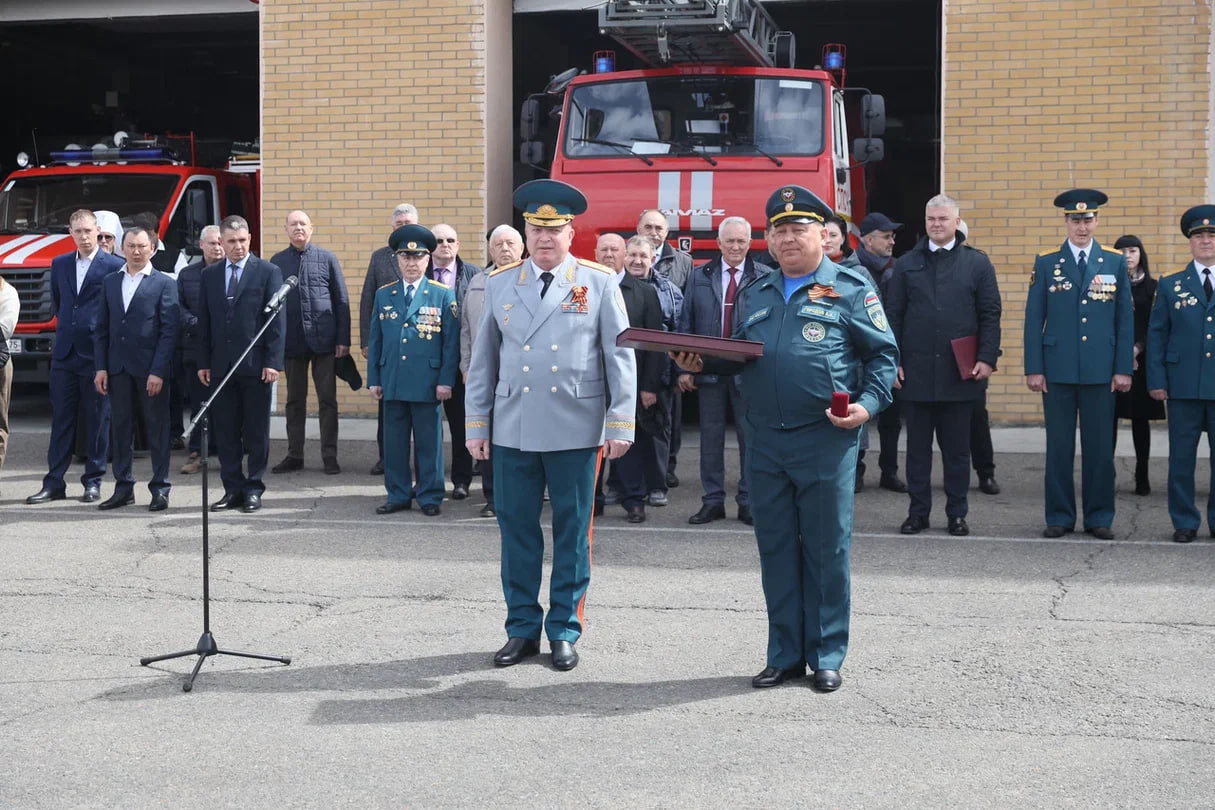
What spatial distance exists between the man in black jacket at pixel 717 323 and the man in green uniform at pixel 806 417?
3.56 meters

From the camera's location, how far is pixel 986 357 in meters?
8.95

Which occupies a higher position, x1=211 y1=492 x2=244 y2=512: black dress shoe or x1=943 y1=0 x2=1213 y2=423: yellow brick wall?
x1=943 y1=0 x2=1213 y2=423: yellow brick wall

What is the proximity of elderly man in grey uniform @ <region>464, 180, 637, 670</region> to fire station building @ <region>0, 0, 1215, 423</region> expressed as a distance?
6.10 meters

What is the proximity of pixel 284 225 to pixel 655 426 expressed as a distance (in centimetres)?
671

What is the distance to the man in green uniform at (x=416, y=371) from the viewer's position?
9.71m

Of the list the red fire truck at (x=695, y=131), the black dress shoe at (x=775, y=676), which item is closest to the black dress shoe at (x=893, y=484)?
the red fire truck at (x=695, y=131)

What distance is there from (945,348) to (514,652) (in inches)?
156

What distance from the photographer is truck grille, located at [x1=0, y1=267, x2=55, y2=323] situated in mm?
14164

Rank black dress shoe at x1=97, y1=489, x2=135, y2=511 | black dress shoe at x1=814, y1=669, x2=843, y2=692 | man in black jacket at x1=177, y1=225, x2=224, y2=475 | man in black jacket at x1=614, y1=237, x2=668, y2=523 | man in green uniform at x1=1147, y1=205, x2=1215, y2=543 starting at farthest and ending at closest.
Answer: man in black jacket at x1=177, y1=225, x2=224, y2=475 < black dress shoe at x1=97, y1=489, x2=135, y2=511 < man in black jacket at x1=614, y1=237, x2=668, y2=523 < man in green uniform at x1=1147, y1=205, x2=1215, y2=543 < black dress shoe at x1=814, y1=669, x2=843, y2=692

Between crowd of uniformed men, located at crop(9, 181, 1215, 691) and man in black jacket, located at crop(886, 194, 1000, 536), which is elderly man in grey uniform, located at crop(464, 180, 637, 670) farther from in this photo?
man in black jacket, located at crop(886, 194, 1000, 536)

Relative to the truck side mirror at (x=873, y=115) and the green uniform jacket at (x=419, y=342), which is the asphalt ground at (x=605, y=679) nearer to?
the green uniform jacket at (x=419, y=342)

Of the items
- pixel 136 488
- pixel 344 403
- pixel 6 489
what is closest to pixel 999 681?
pixel 136 488

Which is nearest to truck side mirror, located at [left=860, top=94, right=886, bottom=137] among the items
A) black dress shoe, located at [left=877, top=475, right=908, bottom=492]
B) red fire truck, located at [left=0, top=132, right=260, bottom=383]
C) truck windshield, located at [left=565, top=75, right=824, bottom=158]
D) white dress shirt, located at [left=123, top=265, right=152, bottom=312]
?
truck windshield, located at [left=565, top=75, right=824, bottom=158]

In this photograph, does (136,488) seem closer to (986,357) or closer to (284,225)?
(284,225)
